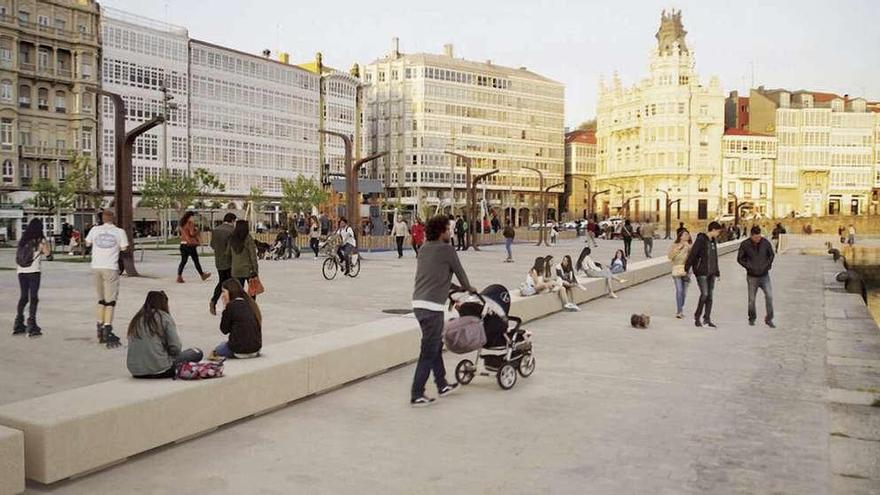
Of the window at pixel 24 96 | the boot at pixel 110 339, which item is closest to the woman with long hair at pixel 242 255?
the boot at pixel 110 339

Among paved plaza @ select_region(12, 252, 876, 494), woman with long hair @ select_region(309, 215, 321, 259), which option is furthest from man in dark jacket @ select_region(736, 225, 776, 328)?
woman with long hair @ select_region(309, 215, 321, 259)

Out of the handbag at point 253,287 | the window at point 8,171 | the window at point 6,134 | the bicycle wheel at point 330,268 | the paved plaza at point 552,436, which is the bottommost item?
the paved plaza at point 552,436

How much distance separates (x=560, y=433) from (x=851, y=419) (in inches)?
116

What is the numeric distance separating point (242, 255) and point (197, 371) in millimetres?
6095

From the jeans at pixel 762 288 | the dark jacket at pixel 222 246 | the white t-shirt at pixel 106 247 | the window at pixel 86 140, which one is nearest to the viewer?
the white t-shirt at pixel 106 247

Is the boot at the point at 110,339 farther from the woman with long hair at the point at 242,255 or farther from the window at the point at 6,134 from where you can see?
the window at the point at 6,134

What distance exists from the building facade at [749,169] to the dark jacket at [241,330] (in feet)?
369

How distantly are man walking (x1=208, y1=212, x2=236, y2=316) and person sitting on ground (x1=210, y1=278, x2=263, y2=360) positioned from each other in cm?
526

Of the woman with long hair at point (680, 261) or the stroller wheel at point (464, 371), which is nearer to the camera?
the stroller wheel at point (464, 371)

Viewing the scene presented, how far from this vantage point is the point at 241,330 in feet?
27.0

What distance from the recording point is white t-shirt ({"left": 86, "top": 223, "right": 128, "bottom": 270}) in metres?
10.8

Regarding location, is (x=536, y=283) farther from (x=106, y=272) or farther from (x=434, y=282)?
(x=434, y=282)

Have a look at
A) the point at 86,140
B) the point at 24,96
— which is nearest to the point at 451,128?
the point at 86,140

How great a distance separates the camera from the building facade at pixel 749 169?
113062 mm
